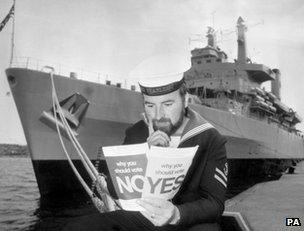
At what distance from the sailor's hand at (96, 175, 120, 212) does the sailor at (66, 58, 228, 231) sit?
26cm

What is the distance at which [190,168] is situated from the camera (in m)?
1.95

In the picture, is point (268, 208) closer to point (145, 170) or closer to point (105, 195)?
point (105, 195)

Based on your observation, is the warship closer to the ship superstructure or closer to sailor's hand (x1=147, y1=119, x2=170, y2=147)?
the ship superstructure

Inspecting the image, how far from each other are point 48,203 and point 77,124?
3.14 meters

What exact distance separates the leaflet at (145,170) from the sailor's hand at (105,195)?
0.43 metres

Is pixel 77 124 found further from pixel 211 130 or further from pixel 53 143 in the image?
pixel 211 130

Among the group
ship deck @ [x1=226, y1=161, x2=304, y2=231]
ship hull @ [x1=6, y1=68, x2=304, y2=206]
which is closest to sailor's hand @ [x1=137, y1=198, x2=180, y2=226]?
ship deck @ [x1=226, y1=161, x2=304, y2=231]

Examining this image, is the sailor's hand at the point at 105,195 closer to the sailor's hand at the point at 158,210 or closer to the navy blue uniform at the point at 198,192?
the navy blue uniform at the point at 198,192

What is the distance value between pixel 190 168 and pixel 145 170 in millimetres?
406

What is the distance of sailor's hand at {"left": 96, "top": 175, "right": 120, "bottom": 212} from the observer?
2.14 meters

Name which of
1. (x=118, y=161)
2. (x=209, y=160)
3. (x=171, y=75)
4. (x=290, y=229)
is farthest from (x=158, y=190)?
(x=290, y=229)

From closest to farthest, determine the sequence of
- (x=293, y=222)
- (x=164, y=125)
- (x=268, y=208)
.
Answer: (x=164, y=125) → (x=293, y=222) → (x=268, y=208)

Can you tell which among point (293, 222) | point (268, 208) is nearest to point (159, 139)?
point (293, 222)

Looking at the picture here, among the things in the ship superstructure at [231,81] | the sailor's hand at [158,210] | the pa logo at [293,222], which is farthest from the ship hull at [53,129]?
the sailor's hand at [158,210]
